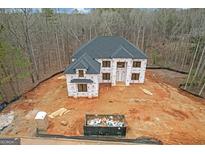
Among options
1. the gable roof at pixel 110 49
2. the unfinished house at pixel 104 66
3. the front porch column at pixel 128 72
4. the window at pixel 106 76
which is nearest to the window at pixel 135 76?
the unfinished house at pixel 104 66

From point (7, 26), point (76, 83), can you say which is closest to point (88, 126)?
point (76, 83)

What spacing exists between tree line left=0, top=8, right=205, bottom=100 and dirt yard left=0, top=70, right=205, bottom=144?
6.46ft

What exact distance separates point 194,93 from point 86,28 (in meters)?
12.5

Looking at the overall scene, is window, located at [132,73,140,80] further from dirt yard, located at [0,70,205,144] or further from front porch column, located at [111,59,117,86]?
front porch column, located at [111,59,117,86]

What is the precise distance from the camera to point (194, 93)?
13.1 metres

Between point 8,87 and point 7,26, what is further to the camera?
point 8,87

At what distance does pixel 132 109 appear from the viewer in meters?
10.6

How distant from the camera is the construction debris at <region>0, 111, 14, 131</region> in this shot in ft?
30.6

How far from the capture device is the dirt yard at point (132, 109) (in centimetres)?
884

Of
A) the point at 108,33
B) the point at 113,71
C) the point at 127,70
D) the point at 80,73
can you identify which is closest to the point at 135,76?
the point at 127,70

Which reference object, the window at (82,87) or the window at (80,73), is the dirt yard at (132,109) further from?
the window at (80,73)

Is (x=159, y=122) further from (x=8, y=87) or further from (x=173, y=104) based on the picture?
(x=8, y=87)

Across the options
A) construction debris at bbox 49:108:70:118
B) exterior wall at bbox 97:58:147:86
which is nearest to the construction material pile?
construction debris at bbox 49:108:70:118

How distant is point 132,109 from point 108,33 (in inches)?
→ 450
